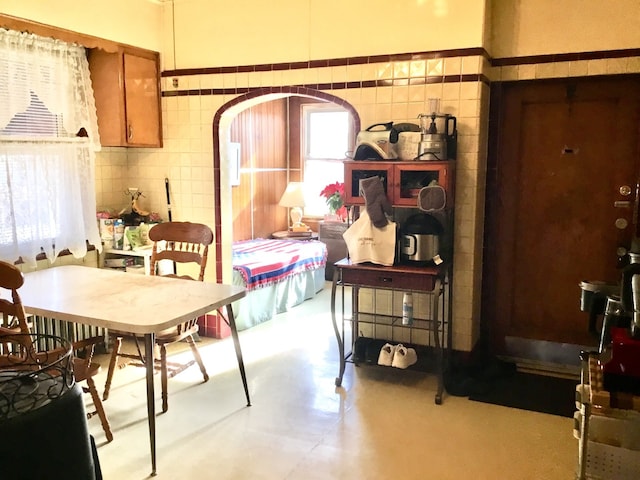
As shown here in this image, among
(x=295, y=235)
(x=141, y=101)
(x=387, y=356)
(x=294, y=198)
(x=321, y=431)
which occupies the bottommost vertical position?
(x=321, y=431)

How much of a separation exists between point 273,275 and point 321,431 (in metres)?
2.17

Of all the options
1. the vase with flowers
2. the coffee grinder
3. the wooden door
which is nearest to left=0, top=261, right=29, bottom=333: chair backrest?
the coffee grinder

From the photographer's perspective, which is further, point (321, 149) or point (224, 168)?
point (321, 149)

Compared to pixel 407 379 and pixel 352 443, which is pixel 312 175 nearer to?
pixel 407 379

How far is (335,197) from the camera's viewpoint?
6477 mm

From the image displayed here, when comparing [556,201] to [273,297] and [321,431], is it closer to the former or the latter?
[321,431]

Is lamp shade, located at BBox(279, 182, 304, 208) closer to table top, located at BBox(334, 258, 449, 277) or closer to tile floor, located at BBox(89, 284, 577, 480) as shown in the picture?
tile floor, located at BBox(89, 284, 577, 480)

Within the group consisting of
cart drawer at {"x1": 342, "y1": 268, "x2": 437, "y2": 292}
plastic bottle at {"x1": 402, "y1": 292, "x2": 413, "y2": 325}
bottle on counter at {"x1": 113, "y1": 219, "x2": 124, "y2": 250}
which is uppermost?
bottle on counter at {"x1": 113, "y1": 219, "x2": 124, "y2": 250}

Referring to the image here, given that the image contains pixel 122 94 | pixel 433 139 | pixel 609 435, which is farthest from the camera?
pixel 122 94

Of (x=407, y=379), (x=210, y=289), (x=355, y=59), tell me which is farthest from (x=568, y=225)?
(x=210, y=289)

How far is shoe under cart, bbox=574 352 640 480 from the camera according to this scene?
1.73 metres

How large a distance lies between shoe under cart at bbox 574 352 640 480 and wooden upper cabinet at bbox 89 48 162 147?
3716 mm

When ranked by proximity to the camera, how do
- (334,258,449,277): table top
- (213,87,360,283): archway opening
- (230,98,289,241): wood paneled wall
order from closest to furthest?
(334,258,449,277): table top → (213,87,360,283): archway opening → (230,98,289,241): wood paneled wall

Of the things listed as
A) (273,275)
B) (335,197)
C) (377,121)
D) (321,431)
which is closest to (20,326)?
(321,431)
